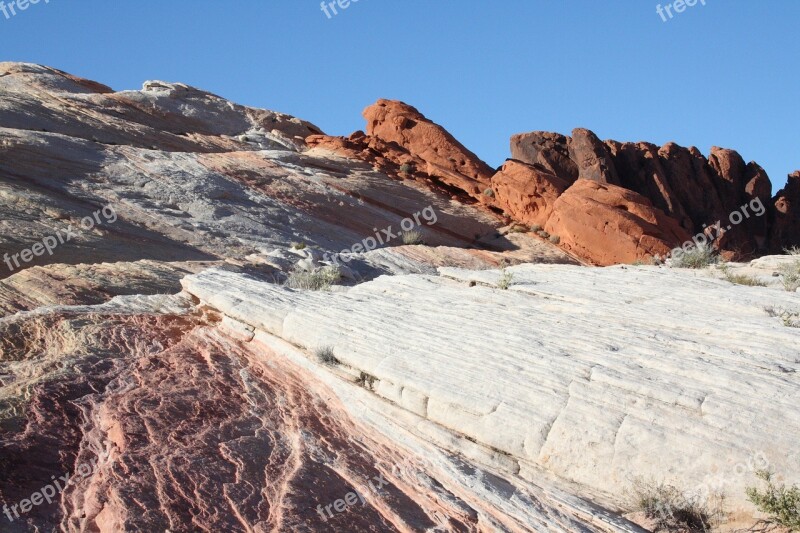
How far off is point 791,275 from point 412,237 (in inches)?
602

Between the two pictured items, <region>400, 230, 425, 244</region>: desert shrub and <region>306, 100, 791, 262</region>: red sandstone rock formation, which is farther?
<region>306, 100, 791, 262</region>: red sandstone rock formation

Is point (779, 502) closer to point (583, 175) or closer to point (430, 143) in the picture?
point (583, 175)

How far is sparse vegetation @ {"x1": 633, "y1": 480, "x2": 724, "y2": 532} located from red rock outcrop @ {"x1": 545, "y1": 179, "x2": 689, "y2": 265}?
2161 centimetres

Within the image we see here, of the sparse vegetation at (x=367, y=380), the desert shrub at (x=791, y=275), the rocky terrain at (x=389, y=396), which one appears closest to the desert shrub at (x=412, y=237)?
the rocky terrain at (x=389, y=396)

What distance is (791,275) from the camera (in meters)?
10.3

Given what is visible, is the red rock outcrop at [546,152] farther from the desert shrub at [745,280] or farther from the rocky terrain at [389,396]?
the desert shrub at [745,280]

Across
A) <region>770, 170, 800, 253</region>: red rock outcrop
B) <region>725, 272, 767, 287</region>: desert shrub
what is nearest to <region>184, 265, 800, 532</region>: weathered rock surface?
<region>725, 272, 767, 287</region>: desert shrub

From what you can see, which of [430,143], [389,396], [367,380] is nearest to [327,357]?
[367,380]

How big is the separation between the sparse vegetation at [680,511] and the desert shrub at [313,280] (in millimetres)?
5887

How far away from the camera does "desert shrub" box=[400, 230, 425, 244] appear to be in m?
24.8

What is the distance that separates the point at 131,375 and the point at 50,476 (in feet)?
6.64

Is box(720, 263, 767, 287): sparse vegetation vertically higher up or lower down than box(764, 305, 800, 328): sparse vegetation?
higher up

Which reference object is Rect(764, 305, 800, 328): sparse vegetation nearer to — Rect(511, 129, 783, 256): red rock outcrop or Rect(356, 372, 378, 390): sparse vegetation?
Rect(356, 372, 378, 390): sparse vegetation

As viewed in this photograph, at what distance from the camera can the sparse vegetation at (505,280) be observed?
33.0 ft
